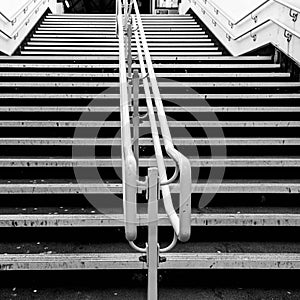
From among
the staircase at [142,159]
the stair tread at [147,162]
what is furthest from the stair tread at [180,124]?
the stair tread at [147,162]

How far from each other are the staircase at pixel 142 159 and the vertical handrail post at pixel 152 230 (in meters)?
0.47

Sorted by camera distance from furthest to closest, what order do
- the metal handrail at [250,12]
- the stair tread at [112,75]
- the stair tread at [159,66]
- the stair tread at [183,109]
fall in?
1. the stair tread at [159,66]
2. the stair tread at [112,75]
3. the metal handrail at [250,12]
4. the stair tread at [183,109]

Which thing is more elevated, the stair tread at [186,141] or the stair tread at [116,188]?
the stair tread at [186,141]

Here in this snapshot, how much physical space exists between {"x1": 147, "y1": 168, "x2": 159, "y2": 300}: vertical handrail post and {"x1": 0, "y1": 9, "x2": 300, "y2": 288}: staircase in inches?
18.5

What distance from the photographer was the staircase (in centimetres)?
239

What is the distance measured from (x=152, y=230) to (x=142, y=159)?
1259mm

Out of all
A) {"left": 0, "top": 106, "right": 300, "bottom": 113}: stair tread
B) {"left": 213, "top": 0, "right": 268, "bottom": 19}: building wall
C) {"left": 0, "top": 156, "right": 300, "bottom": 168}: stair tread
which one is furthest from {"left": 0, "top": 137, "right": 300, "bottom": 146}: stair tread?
{"left": 213, "top": 0, "right": 268, "bottom": 19}: building wall

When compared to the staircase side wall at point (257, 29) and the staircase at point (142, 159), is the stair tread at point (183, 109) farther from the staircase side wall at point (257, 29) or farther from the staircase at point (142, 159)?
the staircase side wall at point (257, 29)

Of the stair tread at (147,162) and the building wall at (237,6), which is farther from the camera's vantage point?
the building wall at (237,6)

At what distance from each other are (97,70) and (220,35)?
1.76m

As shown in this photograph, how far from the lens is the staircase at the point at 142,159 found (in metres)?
2.39

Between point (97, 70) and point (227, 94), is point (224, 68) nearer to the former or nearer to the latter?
Answer: point (227, 94)

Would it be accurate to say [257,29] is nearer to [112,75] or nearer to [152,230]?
[112,75]

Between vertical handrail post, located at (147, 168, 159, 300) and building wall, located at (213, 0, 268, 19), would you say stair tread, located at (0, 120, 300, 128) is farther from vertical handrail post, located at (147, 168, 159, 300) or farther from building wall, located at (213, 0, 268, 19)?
building wall, located at (213, 0, 268, 19)
